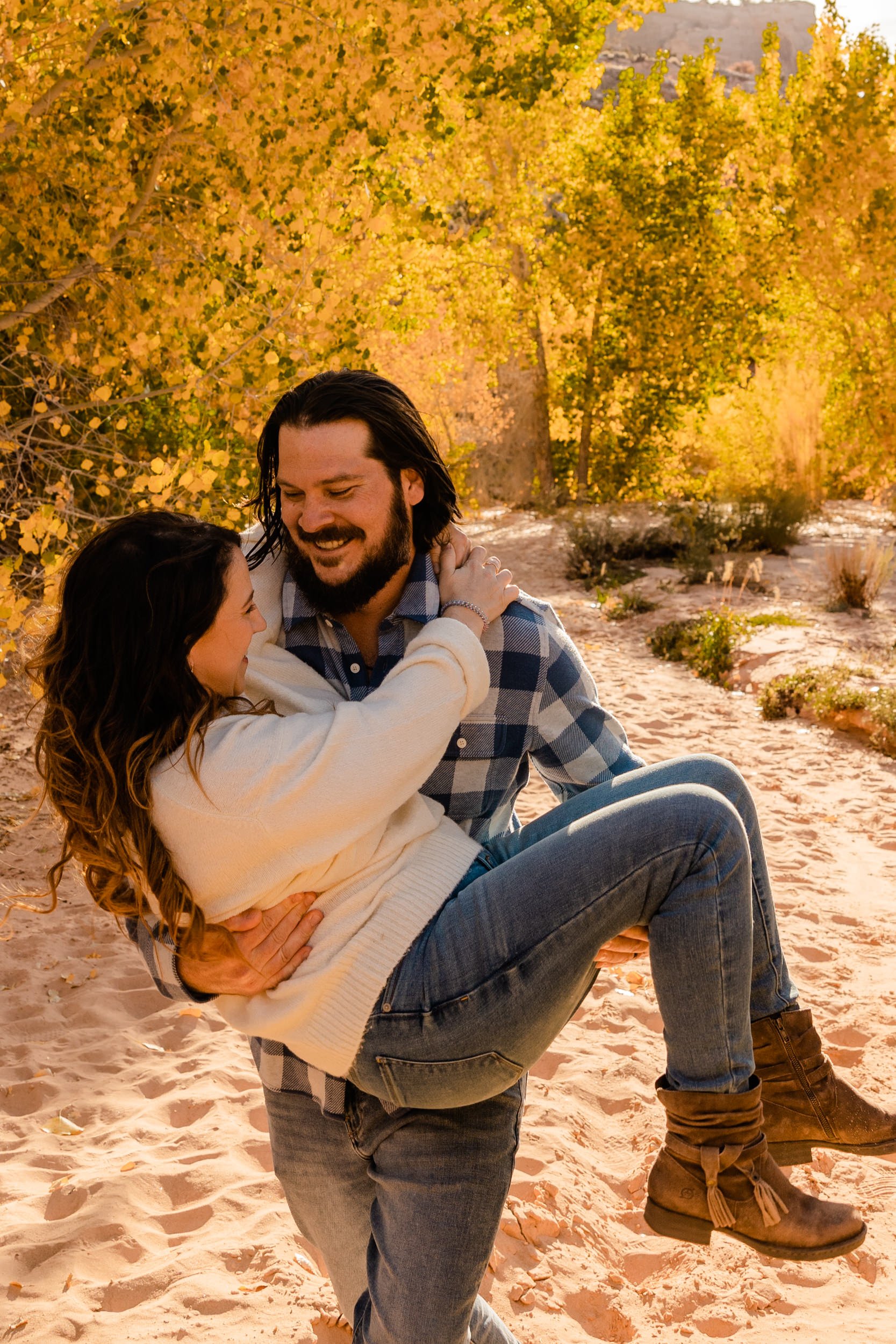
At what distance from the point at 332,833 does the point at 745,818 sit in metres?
0.77

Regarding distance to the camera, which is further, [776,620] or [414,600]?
[776,620]

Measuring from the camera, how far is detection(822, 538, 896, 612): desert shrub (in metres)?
10.0

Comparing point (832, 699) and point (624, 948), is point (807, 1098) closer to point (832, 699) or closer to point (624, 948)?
point (624, 948)

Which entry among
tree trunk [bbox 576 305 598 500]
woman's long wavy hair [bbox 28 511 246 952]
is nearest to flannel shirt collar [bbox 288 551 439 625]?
woman's long wavy hair [bbox 28 511 246 952]

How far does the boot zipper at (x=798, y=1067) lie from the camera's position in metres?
1.91

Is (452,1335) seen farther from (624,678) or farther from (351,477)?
(624,678)

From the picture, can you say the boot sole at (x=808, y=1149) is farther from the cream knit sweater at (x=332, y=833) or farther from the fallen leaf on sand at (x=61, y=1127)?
the fallen leaf on sand at (x=61, y=1127)

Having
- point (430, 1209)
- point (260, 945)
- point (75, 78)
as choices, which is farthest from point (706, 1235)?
point (75, 78)

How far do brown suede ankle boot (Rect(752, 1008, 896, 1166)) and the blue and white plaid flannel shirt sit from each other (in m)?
0.64

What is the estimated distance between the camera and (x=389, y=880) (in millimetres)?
1744

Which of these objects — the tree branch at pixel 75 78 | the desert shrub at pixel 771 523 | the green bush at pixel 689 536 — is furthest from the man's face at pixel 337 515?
the desert shrub at pixel 771 523

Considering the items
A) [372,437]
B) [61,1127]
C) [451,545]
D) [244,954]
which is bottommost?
[61,1127]

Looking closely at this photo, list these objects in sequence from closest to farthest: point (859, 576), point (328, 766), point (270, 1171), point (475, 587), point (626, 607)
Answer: point (328, 766) → point (475, 587) → point (270, 1171) → point (859, 576) → point (626, 607)

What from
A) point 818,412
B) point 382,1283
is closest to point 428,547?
point 382,1283
